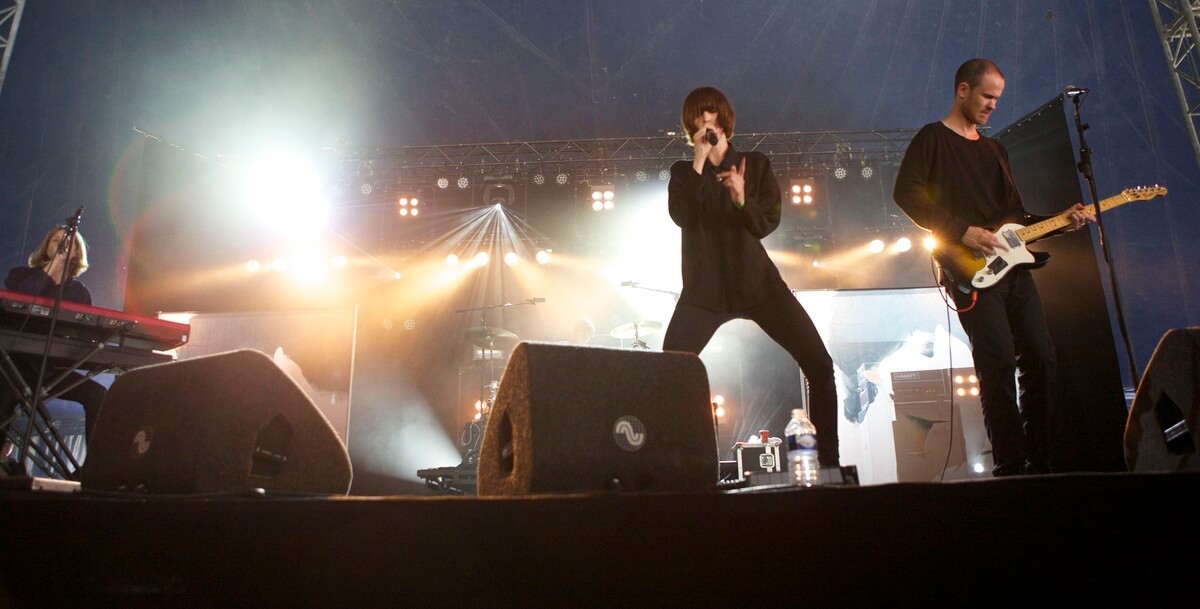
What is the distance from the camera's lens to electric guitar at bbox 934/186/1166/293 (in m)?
3.19

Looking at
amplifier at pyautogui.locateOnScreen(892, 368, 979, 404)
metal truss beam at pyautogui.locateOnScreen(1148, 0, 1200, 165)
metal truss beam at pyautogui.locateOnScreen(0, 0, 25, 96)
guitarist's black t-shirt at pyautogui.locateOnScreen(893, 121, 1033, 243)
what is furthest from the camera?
metal truss beam at pyautogui.locateOnScreen(1148, 0, 1200, 165)

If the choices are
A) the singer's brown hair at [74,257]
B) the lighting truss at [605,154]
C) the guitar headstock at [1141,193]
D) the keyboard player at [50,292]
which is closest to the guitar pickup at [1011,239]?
the guitar headstock at [1141,193]

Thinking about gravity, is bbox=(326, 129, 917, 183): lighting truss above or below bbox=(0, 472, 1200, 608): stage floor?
above

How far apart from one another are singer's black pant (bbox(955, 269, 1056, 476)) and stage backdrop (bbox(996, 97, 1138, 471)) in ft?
6.21

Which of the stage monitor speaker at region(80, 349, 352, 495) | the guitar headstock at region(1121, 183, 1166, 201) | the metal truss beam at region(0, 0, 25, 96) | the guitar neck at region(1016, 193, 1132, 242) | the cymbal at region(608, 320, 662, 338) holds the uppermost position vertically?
the metal truss beam at region(0, 0, 25, 96)

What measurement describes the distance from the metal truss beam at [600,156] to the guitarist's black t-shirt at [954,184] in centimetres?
701

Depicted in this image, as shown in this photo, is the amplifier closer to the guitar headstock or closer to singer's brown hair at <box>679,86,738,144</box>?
the guitar headstock

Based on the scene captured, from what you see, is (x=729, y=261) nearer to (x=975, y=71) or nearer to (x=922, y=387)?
(x=975, y=71)

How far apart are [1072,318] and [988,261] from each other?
238 centimetres

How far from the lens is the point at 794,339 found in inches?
116

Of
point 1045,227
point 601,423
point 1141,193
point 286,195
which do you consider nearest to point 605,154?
point 286,195

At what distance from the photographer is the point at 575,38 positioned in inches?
375

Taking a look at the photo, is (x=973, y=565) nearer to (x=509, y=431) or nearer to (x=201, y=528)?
(x=509, y=431)

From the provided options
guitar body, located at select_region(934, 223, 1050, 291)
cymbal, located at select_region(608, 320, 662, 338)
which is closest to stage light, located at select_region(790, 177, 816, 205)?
cymbal, located at select_region(608, 320, 662, 338)
